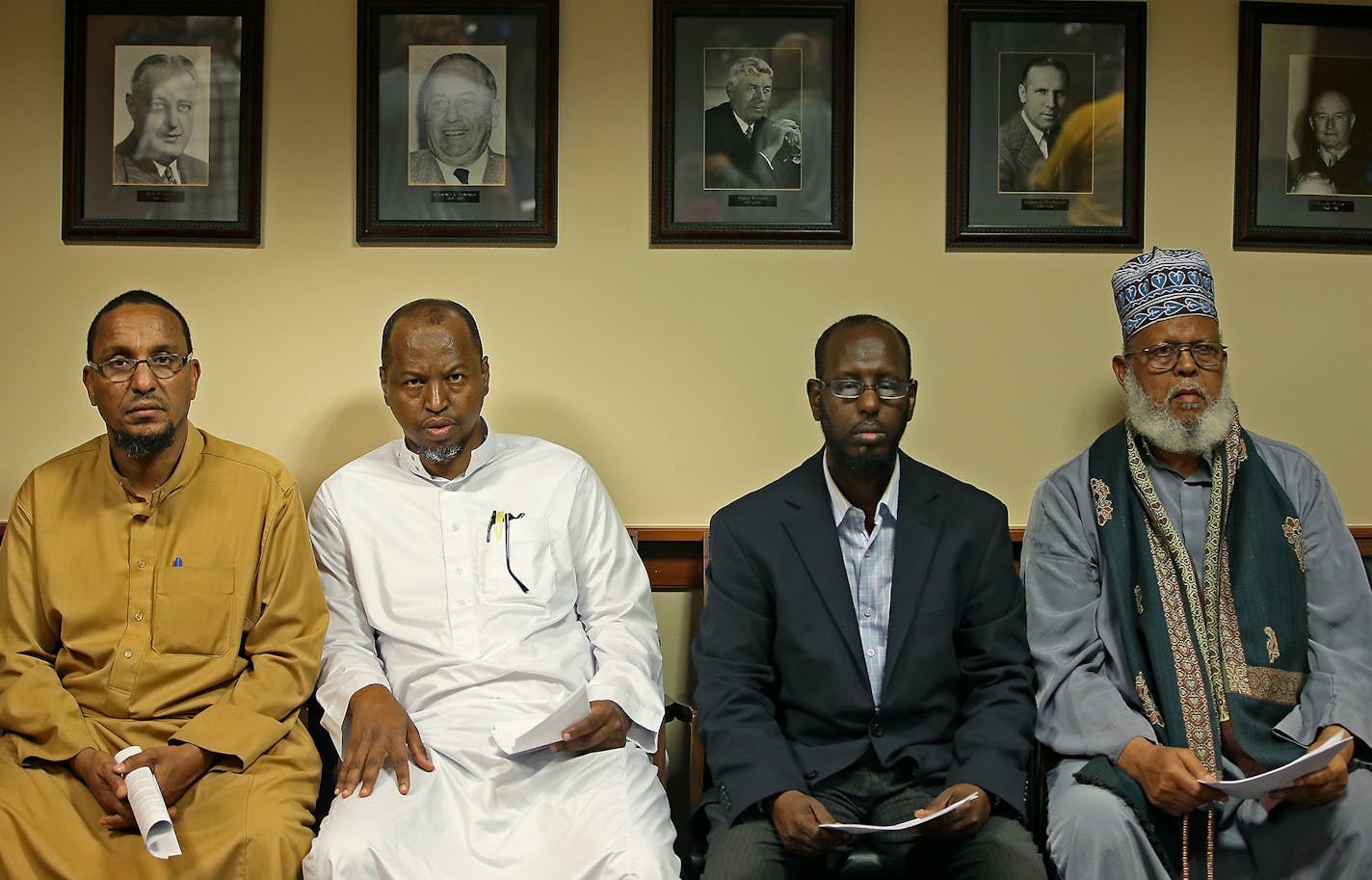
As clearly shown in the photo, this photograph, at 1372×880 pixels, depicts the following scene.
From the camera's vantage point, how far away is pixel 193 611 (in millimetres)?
2924

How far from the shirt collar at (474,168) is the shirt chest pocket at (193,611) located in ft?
4.72

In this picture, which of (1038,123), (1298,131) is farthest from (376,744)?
(1298,131)

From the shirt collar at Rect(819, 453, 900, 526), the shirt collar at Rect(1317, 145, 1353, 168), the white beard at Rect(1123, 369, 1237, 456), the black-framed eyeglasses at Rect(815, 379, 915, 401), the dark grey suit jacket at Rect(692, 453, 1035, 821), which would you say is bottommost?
the dark grey suit jacket at Rect(692, 453, 1035, 821)

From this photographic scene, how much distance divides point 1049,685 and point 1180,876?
20.3 inches

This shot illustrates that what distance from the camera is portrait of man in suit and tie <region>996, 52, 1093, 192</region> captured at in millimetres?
3670

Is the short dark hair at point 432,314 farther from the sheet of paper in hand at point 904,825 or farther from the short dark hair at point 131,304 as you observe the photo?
the sheet of paper in hand at point 904,825

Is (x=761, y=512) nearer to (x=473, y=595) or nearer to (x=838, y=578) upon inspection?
(x=838, y=578)

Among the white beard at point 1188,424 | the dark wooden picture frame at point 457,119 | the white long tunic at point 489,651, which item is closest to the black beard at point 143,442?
the white long tunic at point 489,651

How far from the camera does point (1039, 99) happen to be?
3.67m

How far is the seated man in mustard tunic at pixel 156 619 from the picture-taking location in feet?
8.87

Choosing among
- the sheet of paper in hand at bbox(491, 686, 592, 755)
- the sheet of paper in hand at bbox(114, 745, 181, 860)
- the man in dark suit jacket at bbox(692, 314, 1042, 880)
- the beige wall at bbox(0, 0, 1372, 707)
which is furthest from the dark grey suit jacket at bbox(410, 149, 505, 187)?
the sheet of paper in hand at bbox(114, 745, 181, 860)

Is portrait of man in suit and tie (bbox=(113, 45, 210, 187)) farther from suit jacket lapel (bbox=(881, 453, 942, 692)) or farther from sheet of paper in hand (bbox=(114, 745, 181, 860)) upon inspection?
suit jacket lapel (bbox=(881, 453, 942, 692))

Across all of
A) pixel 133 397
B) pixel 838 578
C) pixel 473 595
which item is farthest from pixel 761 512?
pixel 133 397

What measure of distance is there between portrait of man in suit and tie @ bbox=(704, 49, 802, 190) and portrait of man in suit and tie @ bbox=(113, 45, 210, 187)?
163 centimetres
